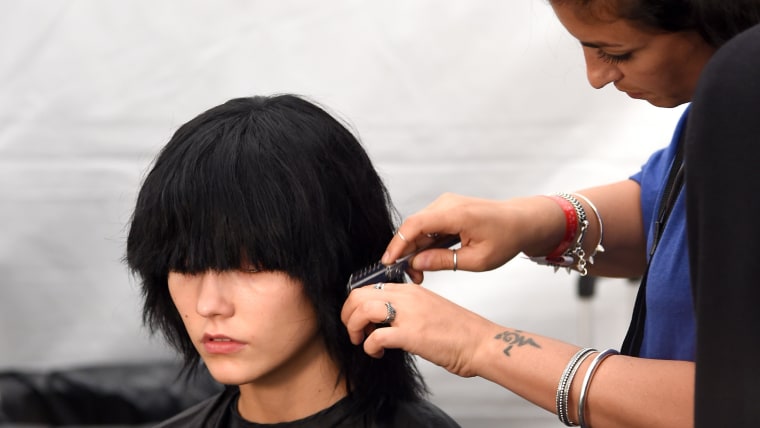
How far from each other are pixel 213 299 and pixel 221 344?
0.06 meters

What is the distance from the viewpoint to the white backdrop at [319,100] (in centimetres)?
185

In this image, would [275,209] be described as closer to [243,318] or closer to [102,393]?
[243,318]

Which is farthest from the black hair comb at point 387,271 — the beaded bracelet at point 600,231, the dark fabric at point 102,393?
the dark fabric at point 102,393

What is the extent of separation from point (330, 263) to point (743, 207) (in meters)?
0.57

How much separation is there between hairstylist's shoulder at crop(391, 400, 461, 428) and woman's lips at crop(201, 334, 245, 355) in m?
0.27

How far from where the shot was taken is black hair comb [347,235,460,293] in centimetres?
123

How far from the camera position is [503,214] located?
1.28 meters

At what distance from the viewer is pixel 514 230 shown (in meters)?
1.28

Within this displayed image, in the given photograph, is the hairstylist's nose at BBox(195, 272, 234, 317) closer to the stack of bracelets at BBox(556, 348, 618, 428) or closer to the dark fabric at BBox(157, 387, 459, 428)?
the dark fabric at BBox(157, 387, 459, 428)

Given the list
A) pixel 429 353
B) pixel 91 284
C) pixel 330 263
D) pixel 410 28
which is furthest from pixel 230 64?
pixel 429 353

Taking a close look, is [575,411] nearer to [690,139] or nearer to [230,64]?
[690,139]

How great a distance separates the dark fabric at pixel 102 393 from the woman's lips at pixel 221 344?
849mm

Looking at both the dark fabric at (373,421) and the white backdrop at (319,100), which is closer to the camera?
the dark fabric at (373,421)

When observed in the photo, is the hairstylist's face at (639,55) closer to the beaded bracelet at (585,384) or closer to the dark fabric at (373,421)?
the beaded bracelet at (585,384)
